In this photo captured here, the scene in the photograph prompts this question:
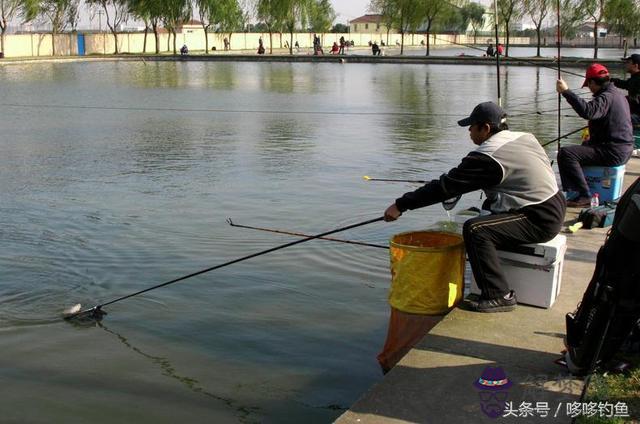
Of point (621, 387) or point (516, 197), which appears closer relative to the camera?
point (621, 387)

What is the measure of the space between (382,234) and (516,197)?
149 inches

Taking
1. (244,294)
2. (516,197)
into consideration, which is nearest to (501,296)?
(516,197)

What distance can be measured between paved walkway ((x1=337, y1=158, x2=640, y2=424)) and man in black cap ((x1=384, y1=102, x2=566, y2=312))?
262 millimetres


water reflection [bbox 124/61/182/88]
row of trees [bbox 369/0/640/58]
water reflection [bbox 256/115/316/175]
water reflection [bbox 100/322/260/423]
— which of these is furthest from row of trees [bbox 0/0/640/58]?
water reflection [bbox 100/322/260/423]

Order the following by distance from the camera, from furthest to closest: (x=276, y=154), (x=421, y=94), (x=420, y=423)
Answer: (x=421, y=94)
(x=276, y=154)
(x=420, y=423)

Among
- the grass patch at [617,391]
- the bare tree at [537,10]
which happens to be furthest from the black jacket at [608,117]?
the bare tree at [537,10]

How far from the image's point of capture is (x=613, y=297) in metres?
3.76

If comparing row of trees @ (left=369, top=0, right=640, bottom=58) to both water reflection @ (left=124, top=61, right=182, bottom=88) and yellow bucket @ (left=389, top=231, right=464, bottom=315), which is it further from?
yellow bucket @ (left=389, top=231, right=464, bottom=315)

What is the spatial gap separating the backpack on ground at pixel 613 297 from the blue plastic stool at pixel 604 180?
16.0ft

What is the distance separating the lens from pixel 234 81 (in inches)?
1390

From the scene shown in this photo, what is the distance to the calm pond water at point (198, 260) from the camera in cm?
538

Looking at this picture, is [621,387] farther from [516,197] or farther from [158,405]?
[158,405]

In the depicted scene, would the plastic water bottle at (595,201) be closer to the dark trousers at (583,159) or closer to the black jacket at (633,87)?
the dark trousers at (583,159)

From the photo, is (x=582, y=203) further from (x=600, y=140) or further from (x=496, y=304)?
(x=496, y=304)
